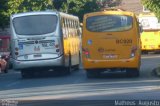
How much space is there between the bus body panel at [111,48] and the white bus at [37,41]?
10.0 feet

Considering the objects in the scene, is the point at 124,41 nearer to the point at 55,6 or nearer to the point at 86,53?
the point at 86,53

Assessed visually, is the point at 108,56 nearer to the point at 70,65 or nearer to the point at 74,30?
the point at 70,65

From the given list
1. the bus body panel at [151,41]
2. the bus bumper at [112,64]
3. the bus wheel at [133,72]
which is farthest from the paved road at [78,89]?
the bus body panel at [151,41]

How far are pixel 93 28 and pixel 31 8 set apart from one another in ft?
107

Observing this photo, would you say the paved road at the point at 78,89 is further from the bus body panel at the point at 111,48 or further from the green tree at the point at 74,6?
the green tree at the point at 74,6

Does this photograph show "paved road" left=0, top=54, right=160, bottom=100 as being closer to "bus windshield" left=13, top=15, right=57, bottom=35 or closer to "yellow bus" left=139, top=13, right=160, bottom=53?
"bus windshield" left=13, top=15, right=57, bottom=35

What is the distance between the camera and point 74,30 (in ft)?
110

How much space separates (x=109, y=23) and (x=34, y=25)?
14.3 ft

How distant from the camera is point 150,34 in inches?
2325

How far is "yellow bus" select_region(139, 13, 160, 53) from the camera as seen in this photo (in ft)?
193

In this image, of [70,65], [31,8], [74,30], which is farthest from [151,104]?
[31,8]

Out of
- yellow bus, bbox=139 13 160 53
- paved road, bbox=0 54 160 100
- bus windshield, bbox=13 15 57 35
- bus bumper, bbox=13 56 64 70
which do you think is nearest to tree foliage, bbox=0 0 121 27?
yellow bus, bbox=139 13 160 53

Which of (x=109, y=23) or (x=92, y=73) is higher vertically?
(x=109, y=23)

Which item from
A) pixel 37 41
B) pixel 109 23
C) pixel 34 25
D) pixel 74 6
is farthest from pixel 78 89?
pixel 74 6
